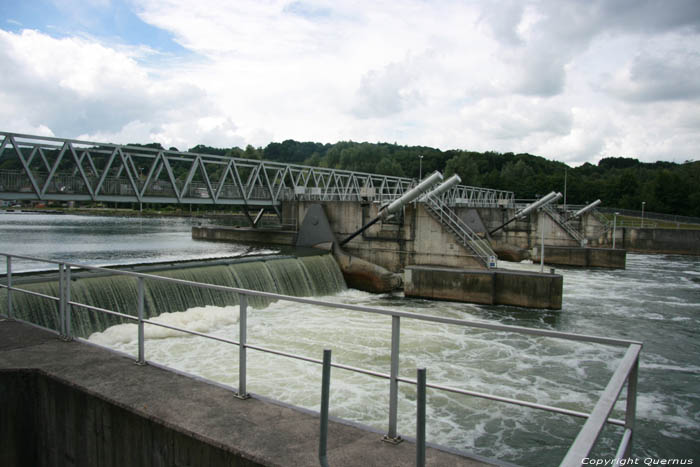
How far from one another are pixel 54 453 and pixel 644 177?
502 ft

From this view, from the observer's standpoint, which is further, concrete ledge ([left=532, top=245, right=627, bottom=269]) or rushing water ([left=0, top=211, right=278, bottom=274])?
concrete ledge ([left=532, top=245, right=627, bottom=269])

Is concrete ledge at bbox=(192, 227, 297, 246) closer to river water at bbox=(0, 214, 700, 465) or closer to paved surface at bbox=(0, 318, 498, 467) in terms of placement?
river water at bbox=(0, 214, 700, 465)

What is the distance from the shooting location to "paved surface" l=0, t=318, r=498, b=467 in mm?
4105

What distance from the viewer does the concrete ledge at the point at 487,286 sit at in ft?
79.3

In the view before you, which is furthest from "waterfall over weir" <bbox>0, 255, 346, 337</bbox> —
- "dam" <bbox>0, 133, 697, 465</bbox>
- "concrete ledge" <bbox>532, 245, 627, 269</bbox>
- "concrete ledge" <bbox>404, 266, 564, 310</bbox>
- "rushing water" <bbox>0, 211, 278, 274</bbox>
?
"concrete ledge" <bbox>532, 245, 627, 269</bbox>

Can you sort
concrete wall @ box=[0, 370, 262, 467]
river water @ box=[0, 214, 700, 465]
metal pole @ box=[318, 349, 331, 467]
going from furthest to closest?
river water @ box=[0, 214, 700, 465] → concrete wall @ box=[0, 370, 262, 467] → metal pole @ box=[318, 349, 331, 467]

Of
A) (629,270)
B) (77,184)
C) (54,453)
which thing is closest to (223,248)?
(77,184)

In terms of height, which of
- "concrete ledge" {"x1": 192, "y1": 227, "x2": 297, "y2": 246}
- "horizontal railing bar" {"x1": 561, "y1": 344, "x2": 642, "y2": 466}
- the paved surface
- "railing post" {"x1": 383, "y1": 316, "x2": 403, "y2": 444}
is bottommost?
"concrete ledge" {"x1": 192, "y1": 227, "x2": 297, "y2": 246}

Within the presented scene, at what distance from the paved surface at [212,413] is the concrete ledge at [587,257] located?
4232 centimetres

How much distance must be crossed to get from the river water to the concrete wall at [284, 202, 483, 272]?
4660mm

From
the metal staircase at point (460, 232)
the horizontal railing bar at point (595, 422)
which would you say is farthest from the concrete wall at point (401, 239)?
the horizontal railing bar at point (595, 422)

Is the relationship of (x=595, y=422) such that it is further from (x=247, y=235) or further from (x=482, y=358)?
(x=247, y=235)

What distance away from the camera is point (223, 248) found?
134 feet

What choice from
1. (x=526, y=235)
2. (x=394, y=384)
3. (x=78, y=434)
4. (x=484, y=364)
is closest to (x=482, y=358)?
(x=484, y=364)
